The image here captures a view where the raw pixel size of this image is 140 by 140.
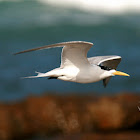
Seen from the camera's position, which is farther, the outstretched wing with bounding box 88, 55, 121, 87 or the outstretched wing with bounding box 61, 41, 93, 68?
the outstretched wing with bounding box 88, 55, 121, 87

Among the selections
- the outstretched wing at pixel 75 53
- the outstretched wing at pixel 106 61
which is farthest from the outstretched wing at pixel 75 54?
the outstretched wing at pixel 106 61

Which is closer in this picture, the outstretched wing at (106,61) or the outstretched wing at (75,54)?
the outstretched wing at (75,54)

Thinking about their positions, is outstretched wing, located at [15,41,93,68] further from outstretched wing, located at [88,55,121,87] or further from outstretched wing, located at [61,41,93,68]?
outstretched wing, located at [88,55,121,87]

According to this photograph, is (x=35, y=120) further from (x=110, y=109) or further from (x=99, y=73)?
(x=99, y=73)

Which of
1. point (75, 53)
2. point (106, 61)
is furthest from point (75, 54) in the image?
point (106, 61)

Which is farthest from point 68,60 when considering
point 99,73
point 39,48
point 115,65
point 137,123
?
point 137,123

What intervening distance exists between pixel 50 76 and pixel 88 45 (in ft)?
1.44

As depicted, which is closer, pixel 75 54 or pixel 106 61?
pixel 75 54

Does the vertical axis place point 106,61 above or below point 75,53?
below

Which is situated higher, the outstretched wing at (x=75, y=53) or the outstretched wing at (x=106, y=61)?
the outstretched wing at (x=75, y=53)

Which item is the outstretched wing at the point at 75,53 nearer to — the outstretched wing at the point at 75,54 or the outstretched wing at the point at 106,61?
the outstretched wing at the point at 75,54

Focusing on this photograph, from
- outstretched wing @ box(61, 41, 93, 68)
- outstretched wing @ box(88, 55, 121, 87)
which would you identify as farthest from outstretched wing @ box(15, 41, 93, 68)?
outstretched wing @ box(88, 55, 121, 87)

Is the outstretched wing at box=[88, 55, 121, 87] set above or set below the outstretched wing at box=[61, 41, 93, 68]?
below

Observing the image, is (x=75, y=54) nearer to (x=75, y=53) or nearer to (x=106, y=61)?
(x=75, y=53)
